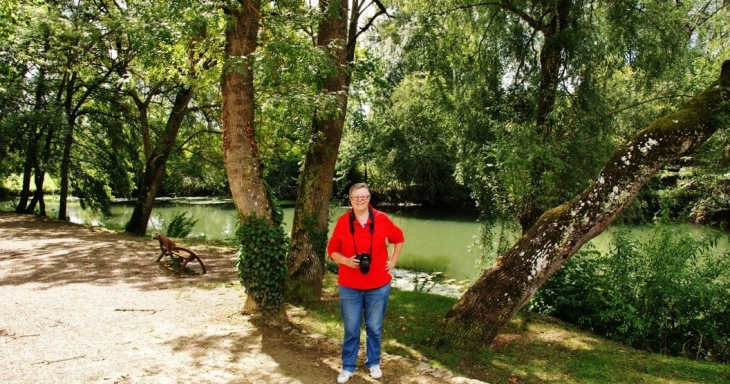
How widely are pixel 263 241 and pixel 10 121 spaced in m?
12.0

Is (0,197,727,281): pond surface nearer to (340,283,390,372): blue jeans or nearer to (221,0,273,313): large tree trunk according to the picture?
(221,0,273,313): large tree trunk

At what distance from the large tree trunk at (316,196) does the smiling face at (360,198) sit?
2984 millimetres

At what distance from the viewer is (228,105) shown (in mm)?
5742

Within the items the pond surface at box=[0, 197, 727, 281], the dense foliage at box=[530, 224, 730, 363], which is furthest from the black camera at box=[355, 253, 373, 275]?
the dense foliage at box=[530, 224, 730, 363]

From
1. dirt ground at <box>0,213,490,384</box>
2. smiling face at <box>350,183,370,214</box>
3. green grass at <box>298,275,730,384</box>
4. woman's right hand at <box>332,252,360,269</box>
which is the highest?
smiling face at <box>350,183,370,214</box>

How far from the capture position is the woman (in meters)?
4.08

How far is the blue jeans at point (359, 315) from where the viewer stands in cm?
416

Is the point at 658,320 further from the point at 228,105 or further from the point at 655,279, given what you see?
the point at 228,105

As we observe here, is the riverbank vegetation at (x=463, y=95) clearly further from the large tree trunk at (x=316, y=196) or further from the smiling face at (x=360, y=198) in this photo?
the smiling face at (x=360, y=198)

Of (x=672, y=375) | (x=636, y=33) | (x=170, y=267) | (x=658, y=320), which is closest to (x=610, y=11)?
(x=636, y=33)

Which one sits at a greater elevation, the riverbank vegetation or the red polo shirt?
the riverbank vegetation

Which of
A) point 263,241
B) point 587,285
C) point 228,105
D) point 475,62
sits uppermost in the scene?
point 475,62

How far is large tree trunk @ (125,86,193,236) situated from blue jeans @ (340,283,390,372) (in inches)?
443

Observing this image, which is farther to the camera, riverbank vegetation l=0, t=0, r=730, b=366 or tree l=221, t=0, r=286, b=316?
tree l=221, t=0, r=286, b=316
